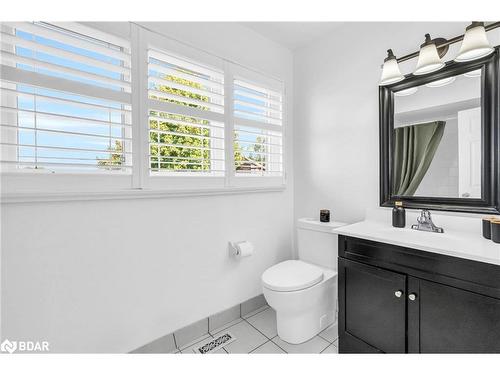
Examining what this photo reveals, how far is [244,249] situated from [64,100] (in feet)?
4.86

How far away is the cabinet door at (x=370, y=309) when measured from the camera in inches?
49.4

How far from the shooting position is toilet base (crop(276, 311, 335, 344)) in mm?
1656

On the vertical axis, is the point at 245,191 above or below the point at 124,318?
above

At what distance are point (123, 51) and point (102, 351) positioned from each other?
1.80m

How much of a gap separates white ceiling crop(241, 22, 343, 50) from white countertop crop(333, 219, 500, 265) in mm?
1728

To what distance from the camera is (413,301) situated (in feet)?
3.94

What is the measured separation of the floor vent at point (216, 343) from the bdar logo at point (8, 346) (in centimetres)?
96

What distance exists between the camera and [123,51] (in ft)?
4.74

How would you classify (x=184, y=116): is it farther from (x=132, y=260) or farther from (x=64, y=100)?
(x=132, y=260)

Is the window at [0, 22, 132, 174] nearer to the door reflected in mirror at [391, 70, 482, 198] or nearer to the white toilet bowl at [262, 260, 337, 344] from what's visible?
the white toilet bowl at [262, 260, 337, 344]

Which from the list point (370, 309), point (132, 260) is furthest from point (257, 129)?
point (370, 309)

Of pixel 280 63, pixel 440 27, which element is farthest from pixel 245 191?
pixel 440 27

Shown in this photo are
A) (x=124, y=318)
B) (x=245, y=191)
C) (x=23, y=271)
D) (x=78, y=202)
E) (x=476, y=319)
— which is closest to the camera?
(x=476, y=319)
